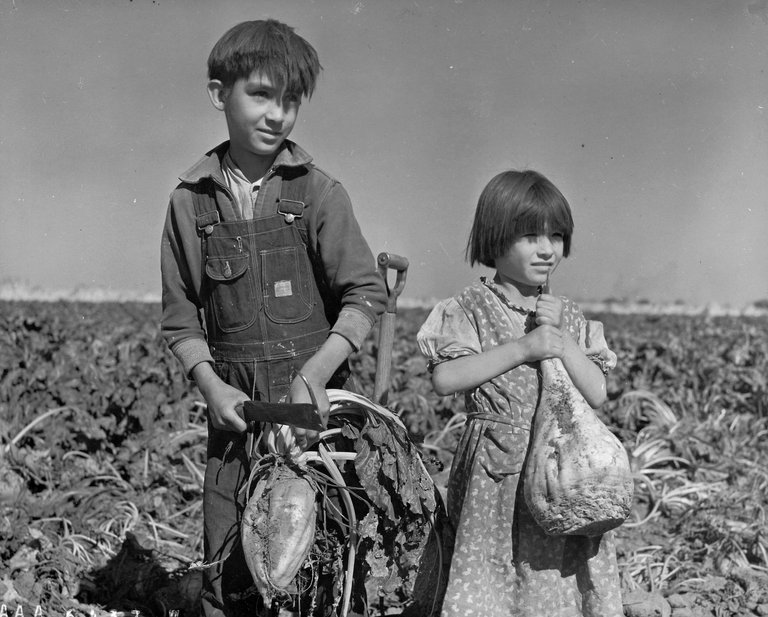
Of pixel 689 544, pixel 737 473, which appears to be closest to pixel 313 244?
pixel 689 544

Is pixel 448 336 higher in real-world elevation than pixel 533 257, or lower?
lower

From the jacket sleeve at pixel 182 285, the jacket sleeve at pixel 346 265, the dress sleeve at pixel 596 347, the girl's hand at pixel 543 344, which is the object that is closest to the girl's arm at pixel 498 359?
the girl's hand at pixel 543 344

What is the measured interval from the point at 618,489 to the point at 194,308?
134 centimetres

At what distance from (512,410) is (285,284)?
0.75 metres

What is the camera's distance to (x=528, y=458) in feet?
8.98

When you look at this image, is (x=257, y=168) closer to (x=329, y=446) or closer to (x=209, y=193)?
(x=209, y=193)

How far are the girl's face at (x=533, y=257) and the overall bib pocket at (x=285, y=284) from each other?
0.58m

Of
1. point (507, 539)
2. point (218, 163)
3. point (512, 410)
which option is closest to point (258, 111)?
point (218, 163)

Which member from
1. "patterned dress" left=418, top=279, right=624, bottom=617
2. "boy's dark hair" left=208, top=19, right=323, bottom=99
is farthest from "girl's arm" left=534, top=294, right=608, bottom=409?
"boy's dark hair" left=208, top=19, right=323, bottom=99

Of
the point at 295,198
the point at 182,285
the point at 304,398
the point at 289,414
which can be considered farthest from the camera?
the point at 182,285

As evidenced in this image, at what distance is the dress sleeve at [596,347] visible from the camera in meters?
2.93

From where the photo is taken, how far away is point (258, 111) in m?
2.79

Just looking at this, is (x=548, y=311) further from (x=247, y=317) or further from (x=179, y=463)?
(x=179, y=463)

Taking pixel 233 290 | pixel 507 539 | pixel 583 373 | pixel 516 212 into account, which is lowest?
pixel 507 539
